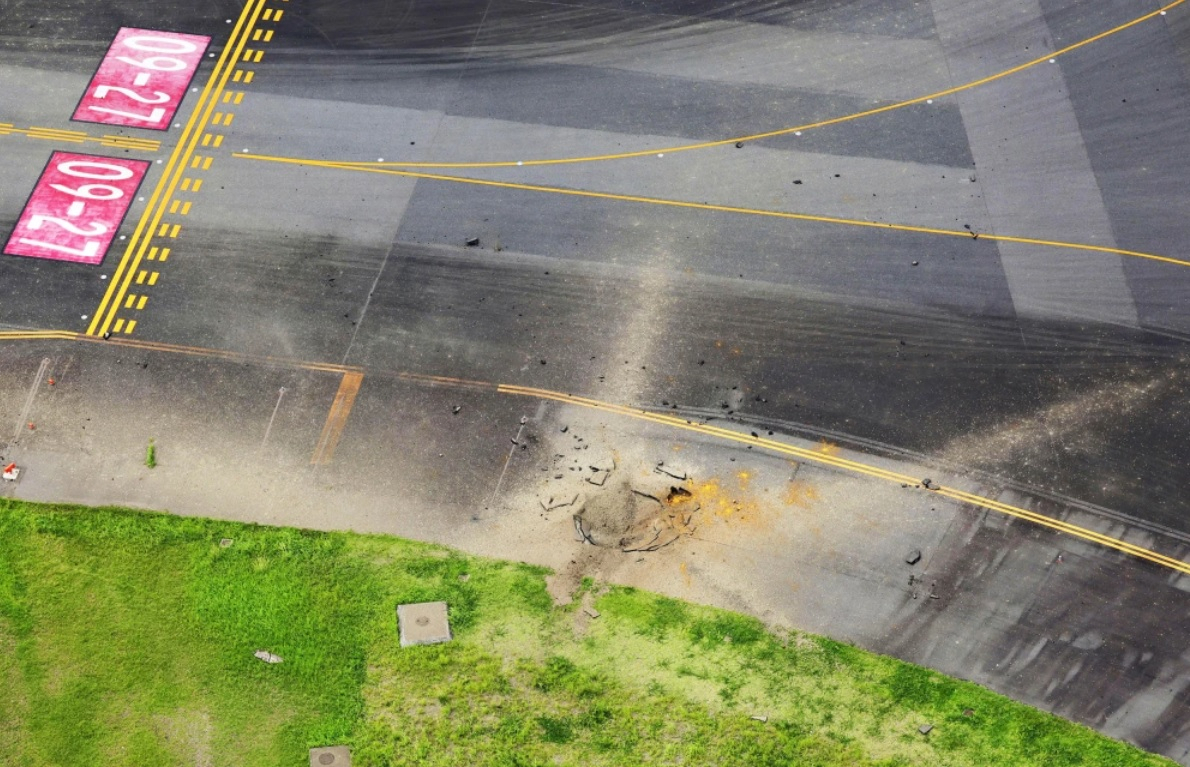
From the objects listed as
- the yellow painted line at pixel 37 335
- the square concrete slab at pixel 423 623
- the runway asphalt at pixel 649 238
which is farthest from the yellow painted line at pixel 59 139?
the square concrete slab at pixel 423 623

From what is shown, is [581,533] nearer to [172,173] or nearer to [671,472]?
[671,472]

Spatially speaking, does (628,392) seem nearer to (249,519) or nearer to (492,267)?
(492,267)

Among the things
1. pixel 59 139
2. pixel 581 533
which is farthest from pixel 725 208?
pixel 59 139

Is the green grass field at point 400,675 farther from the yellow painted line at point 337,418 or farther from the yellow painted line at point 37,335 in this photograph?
the yellow painted line at point 37,335

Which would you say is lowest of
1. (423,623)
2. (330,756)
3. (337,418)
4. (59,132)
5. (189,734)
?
(330,756)

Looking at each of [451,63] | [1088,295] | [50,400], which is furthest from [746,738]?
[451,63]

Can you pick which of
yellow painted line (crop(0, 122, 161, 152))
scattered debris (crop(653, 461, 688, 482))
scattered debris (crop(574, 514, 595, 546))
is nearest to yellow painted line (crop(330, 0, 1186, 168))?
yellow painted line (crop(0, 122, 161, 152))

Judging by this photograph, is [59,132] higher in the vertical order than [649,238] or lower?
higher
